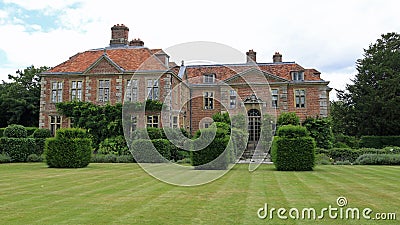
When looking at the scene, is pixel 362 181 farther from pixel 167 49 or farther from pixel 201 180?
pixel 167 49

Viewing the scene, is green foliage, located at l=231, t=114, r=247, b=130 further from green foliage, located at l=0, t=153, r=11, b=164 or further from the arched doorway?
green foliage, located at l=0, t=153, r=11, b=164

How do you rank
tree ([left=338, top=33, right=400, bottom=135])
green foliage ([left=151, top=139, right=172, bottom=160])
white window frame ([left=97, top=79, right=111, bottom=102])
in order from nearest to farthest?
green foliage ([left=151, top=139, right=172, bottom=160]) < white window frame ([left=97, top=79, right=111, bottom=102]) < tree ([left=338, top=33, right=400, bottom=135])

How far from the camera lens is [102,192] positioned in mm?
10055

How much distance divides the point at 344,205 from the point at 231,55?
17.6 ft

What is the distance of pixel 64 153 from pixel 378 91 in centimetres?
2814

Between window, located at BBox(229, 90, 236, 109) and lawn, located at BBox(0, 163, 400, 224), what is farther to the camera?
window, located at BBox(229, 90, 236, 109)

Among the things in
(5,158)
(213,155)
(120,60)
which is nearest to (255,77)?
(120,60)

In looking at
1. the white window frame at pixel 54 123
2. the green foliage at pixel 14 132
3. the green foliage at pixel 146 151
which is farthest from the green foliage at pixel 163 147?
the white window frame at pixel 54 123

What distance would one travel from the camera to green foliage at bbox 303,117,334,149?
29828mm

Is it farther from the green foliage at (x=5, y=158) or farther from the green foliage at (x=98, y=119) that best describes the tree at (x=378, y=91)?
the green foliage at (x=5, y=158)

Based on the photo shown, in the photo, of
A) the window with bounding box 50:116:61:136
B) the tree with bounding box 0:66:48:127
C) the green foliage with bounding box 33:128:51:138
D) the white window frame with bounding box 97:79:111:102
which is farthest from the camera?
the tree with bounding box 0:66:48:127

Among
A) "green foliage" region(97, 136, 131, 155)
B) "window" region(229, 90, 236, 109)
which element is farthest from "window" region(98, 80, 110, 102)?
"window" region(229, 90, 236, 109)

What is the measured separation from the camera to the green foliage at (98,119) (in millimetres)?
27375

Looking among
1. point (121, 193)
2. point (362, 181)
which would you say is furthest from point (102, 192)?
point (362, 181)
